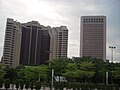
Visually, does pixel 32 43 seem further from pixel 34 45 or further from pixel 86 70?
pixel 86 70

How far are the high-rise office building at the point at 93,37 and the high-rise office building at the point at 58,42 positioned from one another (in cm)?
1235

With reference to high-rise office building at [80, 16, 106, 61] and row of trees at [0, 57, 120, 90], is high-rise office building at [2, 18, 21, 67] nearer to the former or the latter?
high-rise office building at [80, 16, 106, 61]

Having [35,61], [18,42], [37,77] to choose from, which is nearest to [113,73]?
[37,77]

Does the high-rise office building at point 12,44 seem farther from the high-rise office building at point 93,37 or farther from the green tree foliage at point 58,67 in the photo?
the green tree foliage at point 58,67

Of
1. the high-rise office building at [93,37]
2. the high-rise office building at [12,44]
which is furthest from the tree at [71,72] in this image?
the high-rise office building at [93,37]

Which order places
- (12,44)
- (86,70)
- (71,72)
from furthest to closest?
(12,44) → (86,70) → (71,72)

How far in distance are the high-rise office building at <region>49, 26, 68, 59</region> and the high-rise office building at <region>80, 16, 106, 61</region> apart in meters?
12.3

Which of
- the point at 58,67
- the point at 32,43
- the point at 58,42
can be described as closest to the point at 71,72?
the point at 58,67

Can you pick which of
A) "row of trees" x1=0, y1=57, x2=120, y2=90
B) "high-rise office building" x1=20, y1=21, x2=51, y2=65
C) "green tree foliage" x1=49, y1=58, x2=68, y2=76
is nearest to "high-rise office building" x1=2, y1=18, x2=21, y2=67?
"high-rise office building" x1=20, y1=21, x2=51, y2=65

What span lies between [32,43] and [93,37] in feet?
88.5

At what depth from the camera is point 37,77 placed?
1561 inches

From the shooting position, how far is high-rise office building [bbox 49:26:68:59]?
261 ft

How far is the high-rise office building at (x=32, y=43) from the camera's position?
7962cm

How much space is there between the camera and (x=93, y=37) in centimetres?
9256
